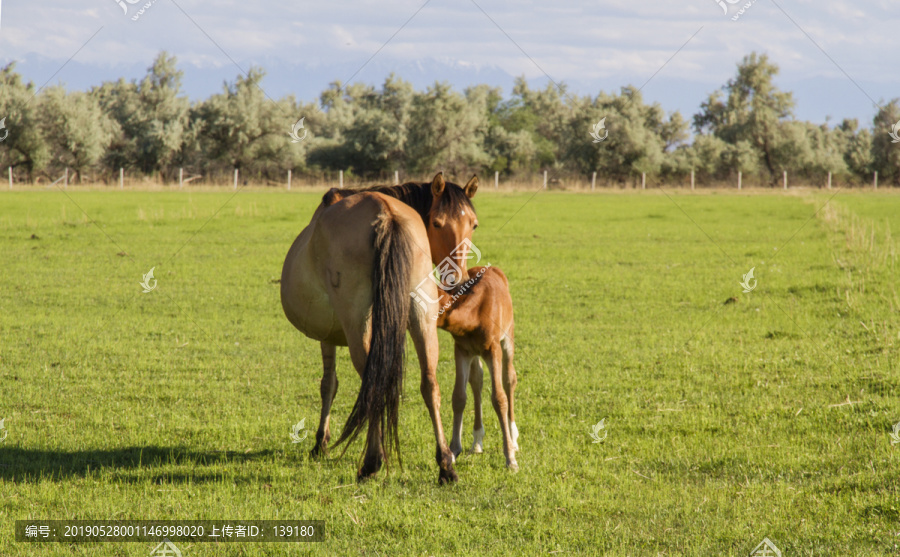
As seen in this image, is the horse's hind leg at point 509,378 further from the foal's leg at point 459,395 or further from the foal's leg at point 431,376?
the foal's leg at point 431,376

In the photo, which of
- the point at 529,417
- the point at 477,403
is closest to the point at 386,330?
the point at 477,403

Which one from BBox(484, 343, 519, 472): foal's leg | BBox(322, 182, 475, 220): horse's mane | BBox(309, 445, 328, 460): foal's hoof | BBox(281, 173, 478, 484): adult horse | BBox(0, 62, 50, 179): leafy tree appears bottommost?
BBox(309, 445, 328, 460): foal's hoof

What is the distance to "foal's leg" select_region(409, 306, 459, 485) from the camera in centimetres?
477

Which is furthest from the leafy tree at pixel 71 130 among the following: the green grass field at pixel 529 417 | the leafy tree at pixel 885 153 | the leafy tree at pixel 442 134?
the leafy tree at pixel 885 153

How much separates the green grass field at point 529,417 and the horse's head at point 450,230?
147 centimetres

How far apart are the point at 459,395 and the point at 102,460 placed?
280 cm

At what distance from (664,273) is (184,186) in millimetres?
36852

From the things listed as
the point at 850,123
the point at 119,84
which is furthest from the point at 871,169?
the point at 119,84

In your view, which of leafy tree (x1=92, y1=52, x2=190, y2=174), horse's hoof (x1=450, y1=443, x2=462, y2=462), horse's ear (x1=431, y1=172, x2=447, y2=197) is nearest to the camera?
horse's ear (x1=431, y1=172, x2=447, y2=197)

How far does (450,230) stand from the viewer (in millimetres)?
5293

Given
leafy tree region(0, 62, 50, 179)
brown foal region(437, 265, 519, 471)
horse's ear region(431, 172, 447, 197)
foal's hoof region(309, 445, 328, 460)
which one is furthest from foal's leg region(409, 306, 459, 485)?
leafy tree region(0, 62, 50, 179)

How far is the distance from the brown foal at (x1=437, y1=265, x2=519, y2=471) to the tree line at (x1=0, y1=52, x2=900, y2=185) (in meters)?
40.4

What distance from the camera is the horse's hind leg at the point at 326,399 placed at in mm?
5832

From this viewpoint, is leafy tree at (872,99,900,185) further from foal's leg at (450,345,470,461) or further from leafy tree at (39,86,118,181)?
foal's leg at (450,345,470,461)
